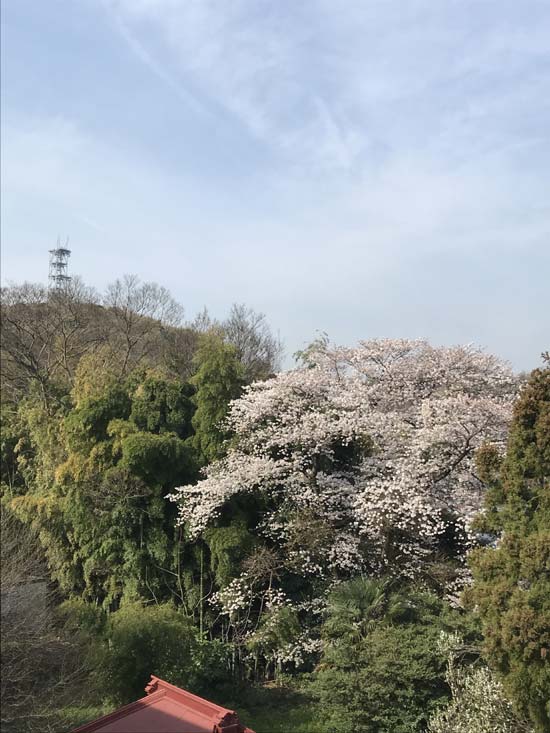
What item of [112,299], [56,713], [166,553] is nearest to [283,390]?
[166,553]

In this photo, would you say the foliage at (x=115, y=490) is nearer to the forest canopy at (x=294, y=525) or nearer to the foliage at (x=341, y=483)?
the forest canopy at (x=294, y=525)

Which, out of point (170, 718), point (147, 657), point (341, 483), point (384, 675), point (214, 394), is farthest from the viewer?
point (214, 394)

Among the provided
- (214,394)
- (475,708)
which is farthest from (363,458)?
(475,708)

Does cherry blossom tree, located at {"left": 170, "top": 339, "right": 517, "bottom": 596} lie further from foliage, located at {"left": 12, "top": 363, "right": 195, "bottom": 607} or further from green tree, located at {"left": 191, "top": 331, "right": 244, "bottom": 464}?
foliage, located at {"left": 12, "top": 363, "right": 195, "bottom": 607}

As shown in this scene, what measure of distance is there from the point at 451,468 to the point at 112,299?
17.8 meters

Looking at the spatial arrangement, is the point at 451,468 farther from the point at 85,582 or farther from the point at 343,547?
the point at 85,582

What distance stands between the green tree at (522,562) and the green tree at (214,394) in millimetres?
6375

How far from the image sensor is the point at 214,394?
45.1 ft

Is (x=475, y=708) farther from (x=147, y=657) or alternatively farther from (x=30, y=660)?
(x=30, y=660)

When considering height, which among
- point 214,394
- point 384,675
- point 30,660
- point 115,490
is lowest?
point 384,675

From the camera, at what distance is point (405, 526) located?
11219 mm

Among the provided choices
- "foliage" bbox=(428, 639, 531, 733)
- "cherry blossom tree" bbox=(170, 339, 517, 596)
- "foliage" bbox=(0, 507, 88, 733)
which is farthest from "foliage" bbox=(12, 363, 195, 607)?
"foliage" bbox=(428, 639, 531, 733)

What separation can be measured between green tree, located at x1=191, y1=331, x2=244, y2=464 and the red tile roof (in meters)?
6.09

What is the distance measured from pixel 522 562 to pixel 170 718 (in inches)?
162
